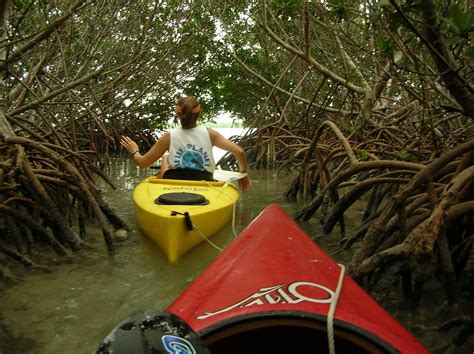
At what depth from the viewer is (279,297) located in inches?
60.9

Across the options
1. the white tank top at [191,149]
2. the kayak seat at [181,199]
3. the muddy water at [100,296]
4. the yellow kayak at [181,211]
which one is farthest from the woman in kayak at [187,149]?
the kayak seat at [181,199]

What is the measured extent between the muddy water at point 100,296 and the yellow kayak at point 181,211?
0.13 meters

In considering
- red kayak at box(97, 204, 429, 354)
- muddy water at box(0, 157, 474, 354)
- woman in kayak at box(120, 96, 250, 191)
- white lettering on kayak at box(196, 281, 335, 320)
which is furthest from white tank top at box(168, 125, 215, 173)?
white lettering on kayak at box(196, 281, 335, 320)

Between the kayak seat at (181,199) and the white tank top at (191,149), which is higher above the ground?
the white tank top at (191,149)

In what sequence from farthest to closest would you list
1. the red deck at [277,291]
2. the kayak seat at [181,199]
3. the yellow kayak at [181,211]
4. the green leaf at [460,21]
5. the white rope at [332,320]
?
the kayak seat at [181,199], the yellow kayak at [181,211], the green leaf at [460,21], the red deck at [277,291], the white rope at [332,320]

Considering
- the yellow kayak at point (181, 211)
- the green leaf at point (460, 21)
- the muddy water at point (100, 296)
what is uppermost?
the green leaf at point (460, 21)

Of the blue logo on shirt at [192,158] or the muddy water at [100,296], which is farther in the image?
the blue logo on shirt at [192,158]

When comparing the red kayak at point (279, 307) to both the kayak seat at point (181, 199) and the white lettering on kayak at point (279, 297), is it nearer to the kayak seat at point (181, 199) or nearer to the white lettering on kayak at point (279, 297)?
the white lettering on kayak at point (279, 297)

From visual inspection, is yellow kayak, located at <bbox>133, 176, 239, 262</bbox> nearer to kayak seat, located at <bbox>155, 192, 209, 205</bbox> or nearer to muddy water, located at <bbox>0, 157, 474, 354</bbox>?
A: kayak seat, located at <bbox>155, 192, 209, 205</bbox>

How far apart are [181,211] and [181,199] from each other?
217 millimetres

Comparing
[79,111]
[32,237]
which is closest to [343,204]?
[32,237]

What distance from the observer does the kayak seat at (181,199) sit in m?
3.62

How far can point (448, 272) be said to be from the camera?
2.27 m

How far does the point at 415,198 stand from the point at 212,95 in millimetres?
12106
